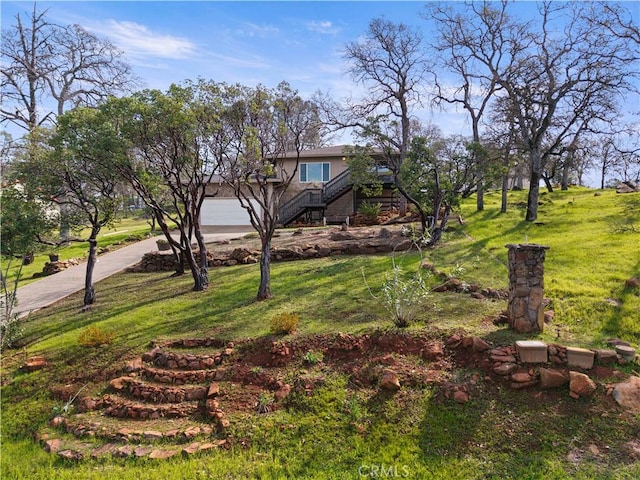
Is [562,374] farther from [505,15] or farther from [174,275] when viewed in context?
[505,15]

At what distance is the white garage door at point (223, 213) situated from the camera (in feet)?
86.1

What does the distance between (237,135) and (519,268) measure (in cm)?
740

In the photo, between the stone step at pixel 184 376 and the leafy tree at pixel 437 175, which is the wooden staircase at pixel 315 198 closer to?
the leafy tree at pixel 437 175

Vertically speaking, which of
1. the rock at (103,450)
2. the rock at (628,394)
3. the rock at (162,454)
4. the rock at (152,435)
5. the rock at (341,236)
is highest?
the rock at (341,236)

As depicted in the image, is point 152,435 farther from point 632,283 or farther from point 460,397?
point 632,283

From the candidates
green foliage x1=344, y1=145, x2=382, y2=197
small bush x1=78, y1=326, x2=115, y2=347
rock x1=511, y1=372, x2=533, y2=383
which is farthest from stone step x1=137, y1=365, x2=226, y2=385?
green foliage x1=344, y1=145, x2=382, y2=197

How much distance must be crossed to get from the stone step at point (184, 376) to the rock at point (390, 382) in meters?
2.88

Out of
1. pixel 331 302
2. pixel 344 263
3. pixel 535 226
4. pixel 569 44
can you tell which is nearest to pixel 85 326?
pixel 331 302

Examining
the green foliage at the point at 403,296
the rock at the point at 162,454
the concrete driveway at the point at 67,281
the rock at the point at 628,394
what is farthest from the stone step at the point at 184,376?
the rock at the point at 628,394

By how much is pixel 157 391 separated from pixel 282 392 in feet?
7.40

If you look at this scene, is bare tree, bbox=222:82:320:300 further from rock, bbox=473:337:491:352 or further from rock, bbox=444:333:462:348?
rock, bbox=473:337:491:352

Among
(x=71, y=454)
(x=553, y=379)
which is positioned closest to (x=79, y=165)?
(x=71, y=454)

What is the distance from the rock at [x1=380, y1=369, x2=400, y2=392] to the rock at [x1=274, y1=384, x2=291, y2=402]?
152 centimetres

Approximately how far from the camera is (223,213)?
86.5 feet
